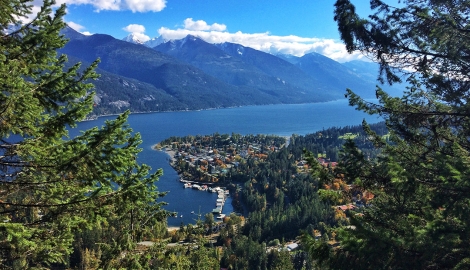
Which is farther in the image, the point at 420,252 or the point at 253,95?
the point at 253,95

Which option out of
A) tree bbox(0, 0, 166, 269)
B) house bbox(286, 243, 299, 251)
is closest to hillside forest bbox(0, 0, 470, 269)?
tree bbox(0, 0, 166, 269)

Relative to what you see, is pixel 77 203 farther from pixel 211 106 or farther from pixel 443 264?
pixel 211 106

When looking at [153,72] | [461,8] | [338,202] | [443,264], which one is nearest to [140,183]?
[338,202]

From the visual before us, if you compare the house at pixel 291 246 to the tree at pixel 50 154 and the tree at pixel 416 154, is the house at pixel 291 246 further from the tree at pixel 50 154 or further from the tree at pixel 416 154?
the tree at pixel 50 154

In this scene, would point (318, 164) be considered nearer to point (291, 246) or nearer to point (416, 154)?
point (416, 154)

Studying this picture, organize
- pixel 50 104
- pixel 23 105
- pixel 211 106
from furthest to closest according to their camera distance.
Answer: pixel 211 106 → pixel 50 104 → pixel 23 105

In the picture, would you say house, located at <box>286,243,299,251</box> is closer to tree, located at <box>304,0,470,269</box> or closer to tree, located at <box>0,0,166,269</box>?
tree, located at <box>304,0,470,269</box>

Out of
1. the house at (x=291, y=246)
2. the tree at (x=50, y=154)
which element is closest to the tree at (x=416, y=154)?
the tree at (x=50, y=154)
